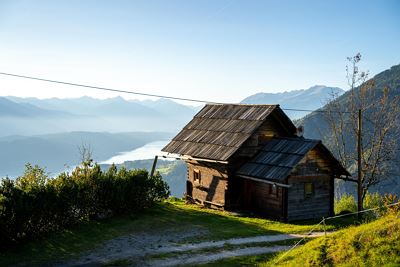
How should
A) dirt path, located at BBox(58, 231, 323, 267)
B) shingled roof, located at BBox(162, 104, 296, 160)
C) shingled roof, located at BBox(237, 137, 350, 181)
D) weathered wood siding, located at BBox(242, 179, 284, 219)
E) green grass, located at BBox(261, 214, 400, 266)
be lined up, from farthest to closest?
1. shingled roof, located at BBox(162, 104, 296, 160)
2. weathered wood siding, located at BBox(242, 179, 284, 219)
3. shingled roof, located at BBox(237, 137, 350, 181)
4. dirt path, located at BBox(58, 231, 323, 267)
5. green grass, located at BBox(261, 214, 400, 266)

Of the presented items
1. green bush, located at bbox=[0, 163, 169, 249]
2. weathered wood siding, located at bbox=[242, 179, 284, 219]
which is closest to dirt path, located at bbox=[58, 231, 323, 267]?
green bush, located at bbox=[0, 163, 169, 249]

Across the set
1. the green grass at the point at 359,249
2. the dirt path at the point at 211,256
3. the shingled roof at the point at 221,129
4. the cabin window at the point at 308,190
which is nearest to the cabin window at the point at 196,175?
the shingled roof at the point at 221,129

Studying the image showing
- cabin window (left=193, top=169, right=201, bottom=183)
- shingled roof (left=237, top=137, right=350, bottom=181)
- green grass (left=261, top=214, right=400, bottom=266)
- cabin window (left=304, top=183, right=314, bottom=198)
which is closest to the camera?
green grass (left=261, top=214, right=400, bottom=266)

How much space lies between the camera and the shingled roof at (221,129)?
29578mm

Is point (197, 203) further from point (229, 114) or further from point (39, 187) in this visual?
point (39, 187)

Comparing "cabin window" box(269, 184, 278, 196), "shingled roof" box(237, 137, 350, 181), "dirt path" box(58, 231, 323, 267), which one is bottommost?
"dirt path" box(58, 231, 323, 267)

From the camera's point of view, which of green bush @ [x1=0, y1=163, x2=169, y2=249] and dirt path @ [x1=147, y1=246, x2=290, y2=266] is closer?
dirt path @ [x1=147, y1=246, x2=290, y2=266]

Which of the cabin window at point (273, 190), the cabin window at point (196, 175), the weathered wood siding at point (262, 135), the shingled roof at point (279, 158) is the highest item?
the weathered wood siding at point (262, 135)

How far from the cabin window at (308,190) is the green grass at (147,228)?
6.46ft

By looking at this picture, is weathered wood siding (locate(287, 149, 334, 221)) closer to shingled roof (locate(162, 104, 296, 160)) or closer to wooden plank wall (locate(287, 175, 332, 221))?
wooden plank wall (locate(287, 175, 332, 221))

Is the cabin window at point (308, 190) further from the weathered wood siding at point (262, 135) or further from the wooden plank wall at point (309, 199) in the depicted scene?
A: the weathered wood siding at point (262, 135)

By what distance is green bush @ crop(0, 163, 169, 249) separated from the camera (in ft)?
63.8

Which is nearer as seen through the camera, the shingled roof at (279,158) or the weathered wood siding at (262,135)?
the shingled roof at (279,158)

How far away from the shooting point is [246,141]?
95.8 ft
